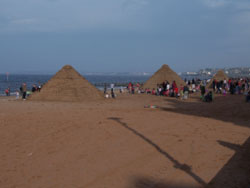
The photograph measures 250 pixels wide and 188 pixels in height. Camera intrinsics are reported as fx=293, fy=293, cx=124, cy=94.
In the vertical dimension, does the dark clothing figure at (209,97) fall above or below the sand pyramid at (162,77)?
below

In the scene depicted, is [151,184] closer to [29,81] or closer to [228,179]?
[228,179]

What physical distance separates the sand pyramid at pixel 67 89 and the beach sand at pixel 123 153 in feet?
26.5

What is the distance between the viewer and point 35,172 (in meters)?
6.07

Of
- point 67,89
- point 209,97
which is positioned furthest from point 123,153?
point 209,97

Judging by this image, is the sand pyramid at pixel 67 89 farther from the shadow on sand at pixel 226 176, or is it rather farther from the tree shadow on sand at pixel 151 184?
the tree shadow on sand at pixel 151 184

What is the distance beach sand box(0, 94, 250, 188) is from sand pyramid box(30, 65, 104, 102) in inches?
318

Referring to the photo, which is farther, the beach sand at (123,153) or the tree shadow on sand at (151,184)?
the beach sand at (123,153)

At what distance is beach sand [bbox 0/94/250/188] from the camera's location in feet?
18.2

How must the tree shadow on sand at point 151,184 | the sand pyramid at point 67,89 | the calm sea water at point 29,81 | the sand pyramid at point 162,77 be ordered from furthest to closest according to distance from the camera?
the calm sea water at point 29,81, the sand pyramid at point 162,77, the sand pyramid at point 67,89, the tree shadow on sand at point 151,184

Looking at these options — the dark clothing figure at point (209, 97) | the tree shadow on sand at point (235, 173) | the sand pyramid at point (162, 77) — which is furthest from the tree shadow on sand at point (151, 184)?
the sand pyramid at point (162, 77)

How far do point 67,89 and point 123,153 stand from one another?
13428 millimetres

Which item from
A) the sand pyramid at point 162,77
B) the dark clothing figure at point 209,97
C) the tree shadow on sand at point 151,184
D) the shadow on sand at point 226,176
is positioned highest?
the sand pyramid at point 162,77

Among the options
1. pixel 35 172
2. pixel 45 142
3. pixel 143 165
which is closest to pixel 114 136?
pixel 45 142

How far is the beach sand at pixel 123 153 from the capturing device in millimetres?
5547
